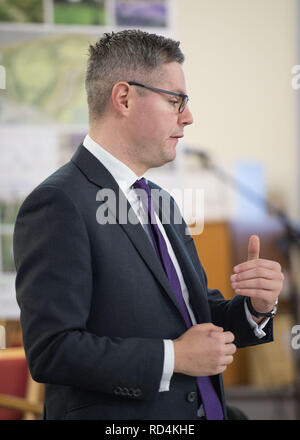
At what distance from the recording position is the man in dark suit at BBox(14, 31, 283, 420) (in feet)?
3.31

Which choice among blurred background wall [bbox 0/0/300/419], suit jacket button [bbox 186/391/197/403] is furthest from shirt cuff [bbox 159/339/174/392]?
blurred background wall [bbox 0/0/300/419]

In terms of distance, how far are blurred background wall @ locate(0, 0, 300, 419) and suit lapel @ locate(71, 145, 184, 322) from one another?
421mm

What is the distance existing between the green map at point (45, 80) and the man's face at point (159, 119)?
1.56 meters

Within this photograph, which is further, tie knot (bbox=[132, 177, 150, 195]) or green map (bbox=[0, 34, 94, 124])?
green map (bbox=[0, 34, 94, 124])

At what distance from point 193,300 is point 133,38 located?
56cm

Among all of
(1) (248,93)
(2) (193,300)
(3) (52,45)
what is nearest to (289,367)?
(1) (248,93)

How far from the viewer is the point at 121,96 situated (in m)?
1.15

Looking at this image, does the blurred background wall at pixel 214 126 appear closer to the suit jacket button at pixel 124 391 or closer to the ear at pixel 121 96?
the ear at pixel 121 96

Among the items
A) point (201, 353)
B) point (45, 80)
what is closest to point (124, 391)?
point (201, 353)

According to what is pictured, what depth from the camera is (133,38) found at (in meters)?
1.16

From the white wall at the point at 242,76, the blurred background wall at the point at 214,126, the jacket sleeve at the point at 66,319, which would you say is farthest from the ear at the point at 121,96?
the white wall at the point at 242,76

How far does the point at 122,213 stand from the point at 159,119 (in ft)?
0.67

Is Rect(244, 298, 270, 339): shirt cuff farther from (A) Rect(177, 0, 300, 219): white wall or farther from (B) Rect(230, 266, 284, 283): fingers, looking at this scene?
(A) Rect(177, 0, 300, 219): white wall

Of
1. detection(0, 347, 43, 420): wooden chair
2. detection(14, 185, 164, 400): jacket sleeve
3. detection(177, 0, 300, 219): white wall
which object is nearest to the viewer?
detection(14, 185, 164, 400): jacket sleeve
